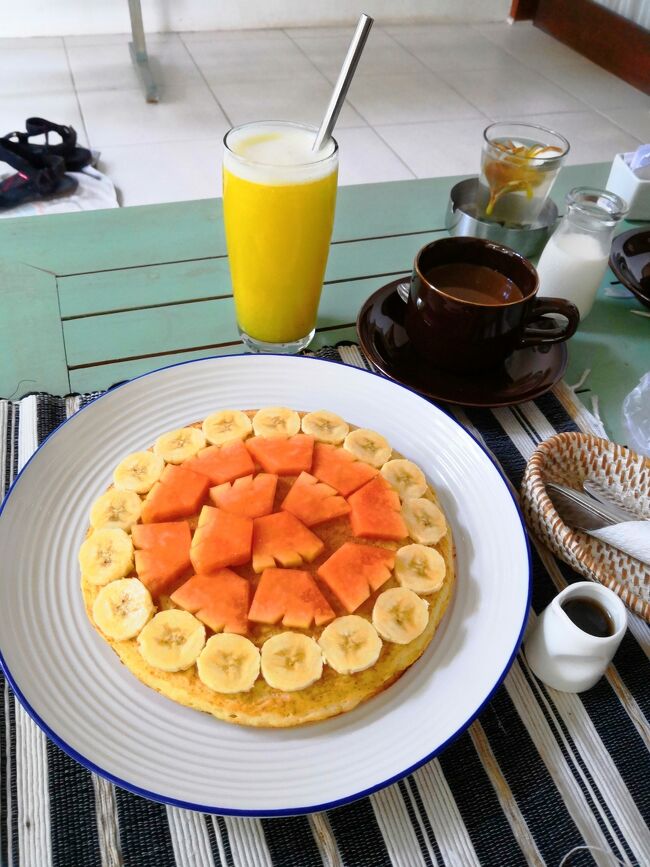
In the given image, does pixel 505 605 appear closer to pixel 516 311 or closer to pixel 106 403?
pixel 516 311

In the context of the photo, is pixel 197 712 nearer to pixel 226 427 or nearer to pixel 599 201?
pixel 226 427

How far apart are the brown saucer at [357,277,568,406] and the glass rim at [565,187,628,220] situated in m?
0.27

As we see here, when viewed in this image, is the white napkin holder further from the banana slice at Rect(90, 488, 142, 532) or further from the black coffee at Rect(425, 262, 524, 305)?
the banana slice at Rect(90, 488, 142, 532)

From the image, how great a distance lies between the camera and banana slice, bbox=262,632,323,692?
0.75 metres

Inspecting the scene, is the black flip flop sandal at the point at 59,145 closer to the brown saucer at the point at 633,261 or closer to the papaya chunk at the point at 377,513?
the brown saucer at the point at 633,261

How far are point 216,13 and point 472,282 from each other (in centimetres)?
393

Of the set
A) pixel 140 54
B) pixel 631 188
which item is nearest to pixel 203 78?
pixel 140 54

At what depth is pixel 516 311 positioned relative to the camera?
106cm

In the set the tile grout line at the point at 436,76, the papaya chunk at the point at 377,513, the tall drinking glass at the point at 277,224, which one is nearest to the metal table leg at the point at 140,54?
the tile grout line at the point at 436,76

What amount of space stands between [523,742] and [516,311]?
0.60 metres

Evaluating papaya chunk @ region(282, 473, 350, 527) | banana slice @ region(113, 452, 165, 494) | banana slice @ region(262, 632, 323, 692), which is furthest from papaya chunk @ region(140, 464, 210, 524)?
banana slice @ region(262, 632, 323, 692)

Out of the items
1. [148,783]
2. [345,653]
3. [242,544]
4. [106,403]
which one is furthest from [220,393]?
[148,783]

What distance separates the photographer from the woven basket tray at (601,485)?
872 millimetres

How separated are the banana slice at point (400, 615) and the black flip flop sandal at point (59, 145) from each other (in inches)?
92.8
